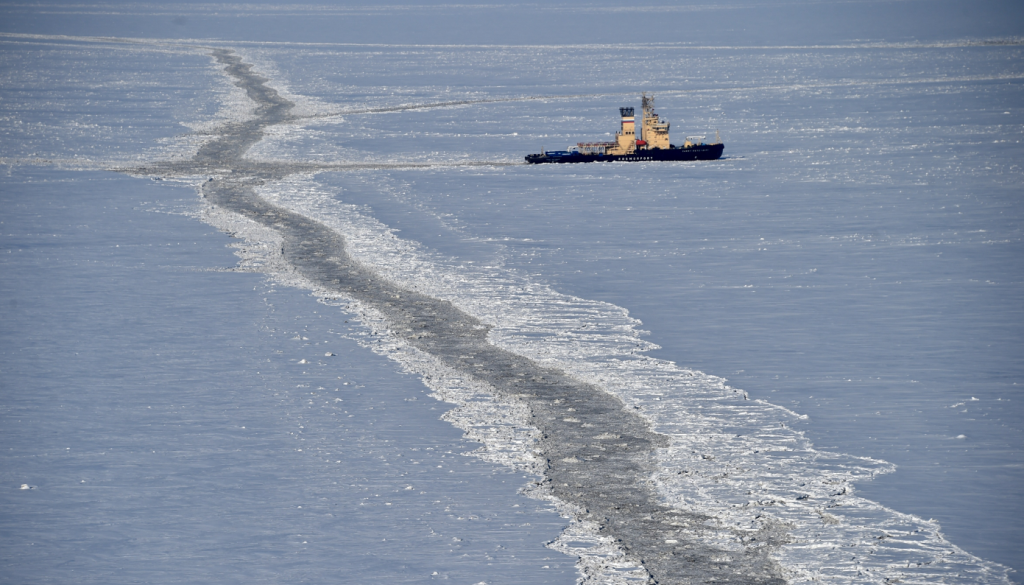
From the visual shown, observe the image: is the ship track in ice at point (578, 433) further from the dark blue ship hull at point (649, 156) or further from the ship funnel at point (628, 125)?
the ship funnel at point (628, 125)

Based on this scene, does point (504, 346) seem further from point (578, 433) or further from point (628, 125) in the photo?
point (628, 125)

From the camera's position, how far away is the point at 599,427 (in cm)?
1095

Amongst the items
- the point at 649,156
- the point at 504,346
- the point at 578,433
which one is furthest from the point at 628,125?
the point at 578,433

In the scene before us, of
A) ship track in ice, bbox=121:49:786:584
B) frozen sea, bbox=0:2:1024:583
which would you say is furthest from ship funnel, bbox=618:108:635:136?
ship track in ice, bbox=121:49:786:584

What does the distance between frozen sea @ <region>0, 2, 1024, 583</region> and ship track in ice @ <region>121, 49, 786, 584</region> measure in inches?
10.0

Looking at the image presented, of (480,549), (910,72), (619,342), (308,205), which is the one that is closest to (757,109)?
(910,72)

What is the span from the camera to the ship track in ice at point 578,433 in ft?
26.7

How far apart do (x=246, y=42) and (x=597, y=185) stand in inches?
2734

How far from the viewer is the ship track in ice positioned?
8125 mm

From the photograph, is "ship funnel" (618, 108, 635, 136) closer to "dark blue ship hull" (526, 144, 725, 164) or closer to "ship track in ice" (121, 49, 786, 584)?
"dark blue ship hull" (526, 144, 725, 164)

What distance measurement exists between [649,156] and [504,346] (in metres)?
22.5

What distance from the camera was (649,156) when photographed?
35.3 metres

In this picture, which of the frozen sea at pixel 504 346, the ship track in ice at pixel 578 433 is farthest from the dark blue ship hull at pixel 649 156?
the ship track in ice at pixel 578 433

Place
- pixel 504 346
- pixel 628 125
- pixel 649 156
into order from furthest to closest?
pixel 628 125
pixel 649 156
pixel 504 346
